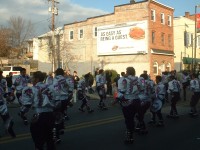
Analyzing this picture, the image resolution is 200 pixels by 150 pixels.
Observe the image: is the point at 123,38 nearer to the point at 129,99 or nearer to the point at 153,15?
the point at 153,15

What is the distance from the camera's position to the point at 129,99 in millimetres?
9469

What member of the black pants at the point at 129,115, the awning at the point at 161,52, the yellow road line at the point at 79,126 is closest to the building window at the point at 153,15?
the awning at the point at 161,52

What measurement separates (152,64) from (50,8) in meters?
13.6

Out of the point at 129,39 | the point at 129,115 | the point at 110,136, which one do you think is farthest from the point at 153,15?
the point at 129,115

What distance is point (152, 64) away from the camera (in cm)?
4203

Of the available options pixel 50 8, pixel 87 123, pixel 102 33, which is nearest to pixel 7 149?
pixel 87 123

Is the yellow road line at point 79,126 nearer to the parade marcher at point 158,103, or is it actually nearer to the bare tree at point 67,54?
the parade marcher at point 158,103

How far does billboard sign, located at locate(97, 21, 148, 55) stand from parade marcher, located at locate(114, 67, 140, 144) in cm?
3275

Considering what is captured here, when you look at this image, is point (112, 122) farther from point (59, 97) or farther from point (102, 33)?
point (102, 33)

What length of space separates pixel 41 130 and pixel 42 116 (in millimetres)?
300

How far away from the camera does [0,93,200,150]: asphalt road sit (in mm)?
9023

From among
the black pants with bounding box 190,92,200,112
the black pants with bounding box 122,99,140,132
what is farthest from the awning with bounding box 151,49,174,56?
the black pants with bounding box 122,99,140,132

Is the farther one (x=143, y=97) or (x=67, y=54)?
(x=67, y=54)

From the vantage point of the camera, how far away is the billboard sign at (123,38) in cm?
4244
